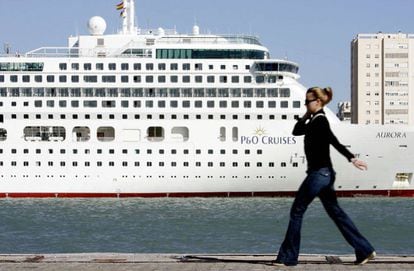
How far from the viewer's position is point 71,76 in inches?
1454

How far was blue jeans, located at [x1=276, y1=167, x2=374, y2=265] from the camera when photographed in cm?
764

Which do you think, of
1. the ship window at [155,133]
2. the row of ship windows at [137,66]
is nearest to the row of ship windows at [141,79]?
the row of ship windows at [137,66]

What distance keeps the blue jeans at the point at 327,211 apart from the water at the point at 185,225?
9.72 metres

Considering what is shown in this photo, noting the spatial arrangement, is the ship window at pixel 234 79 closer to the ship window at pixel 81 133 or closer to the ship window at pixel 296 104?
the ship window at pixel 296 104

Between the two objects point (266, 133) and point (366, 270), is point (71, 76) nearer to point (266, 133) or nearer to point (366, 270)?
point (266, 133)

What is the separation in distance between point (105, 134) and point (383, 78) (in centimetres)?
3326

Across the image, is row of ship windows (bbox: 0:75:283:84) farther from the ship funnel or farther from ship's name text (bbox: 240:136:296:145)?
the ship funnel

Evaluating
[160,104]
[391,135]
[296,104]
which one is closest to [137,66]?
[160,104]

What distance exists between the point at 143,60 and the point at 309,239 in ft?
60.3

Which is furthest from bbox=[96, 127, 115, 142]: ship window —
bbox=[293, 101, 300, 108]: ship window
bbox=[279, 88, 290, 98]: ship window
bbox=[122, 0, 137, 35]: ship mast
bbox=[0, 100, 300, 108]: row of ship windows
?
bbox=[293, 101, 300, 108]: ship window

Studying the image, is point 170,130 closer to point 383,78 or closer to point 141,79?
point 141,79

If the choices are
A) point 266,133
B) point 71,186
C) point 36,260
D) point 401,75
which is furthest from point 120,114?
point 401,75

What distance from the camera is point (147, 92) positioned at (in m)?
36.6

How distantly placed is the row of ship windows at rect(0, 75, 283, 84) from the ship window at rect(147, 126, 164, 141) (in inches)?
83.2
